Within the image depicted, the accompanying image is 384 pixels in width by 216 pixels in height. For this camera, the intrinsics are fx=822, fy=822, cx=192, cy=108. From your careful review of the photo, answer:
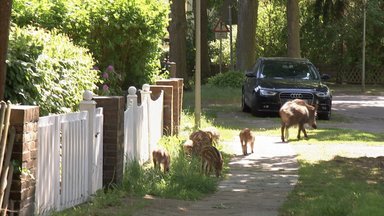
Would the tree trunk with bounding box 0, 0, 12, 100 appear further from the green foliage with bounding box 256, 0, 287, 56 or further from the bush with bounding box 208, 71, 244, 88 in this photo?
the green foliage with bounding box 256, 0, 287, 56

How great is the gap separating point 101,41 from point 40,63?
6.16 m

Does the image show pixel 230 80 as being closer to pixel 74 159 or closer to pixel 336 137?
pixel 336 137

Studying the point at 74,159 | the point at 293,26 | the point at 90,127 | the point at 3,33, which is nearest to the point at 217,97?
the point at 293,26

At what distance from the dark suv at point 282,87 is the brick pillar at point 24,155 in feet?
48.3

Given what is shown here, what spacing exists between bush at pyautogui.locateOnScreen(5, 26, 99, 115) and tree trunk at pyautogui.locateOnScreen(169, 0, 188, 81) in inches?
771

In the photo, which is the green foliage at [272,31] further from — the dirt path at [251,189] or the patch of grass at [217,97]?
the dirt path at [251,189]

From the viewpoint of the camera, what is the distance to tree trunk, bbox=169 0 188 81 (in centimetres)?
3150

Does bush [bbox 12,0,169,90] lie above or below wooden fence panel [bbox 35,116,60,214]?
above

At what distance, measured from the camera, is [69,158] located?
8.90 m

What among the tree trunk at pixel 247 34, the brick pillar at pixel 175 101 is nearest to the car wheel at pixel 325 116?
the brick pillar at pixel 175 101

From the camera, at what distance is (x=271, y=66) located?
24016 mm

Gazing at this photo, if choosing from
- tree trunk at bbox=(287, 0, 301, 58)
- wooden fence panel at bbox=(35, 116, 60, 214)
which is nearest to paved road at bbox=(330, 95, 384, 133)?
tree trunk at bbox=(287, 0, 301, 58)

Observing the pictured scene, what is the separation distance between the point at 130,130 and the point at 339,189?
3137mm

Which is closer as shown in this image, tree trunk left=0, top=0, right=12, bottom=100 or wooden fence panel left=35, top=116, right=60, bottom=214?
tree trunk left=0, top=0, right=12, bottom=100
